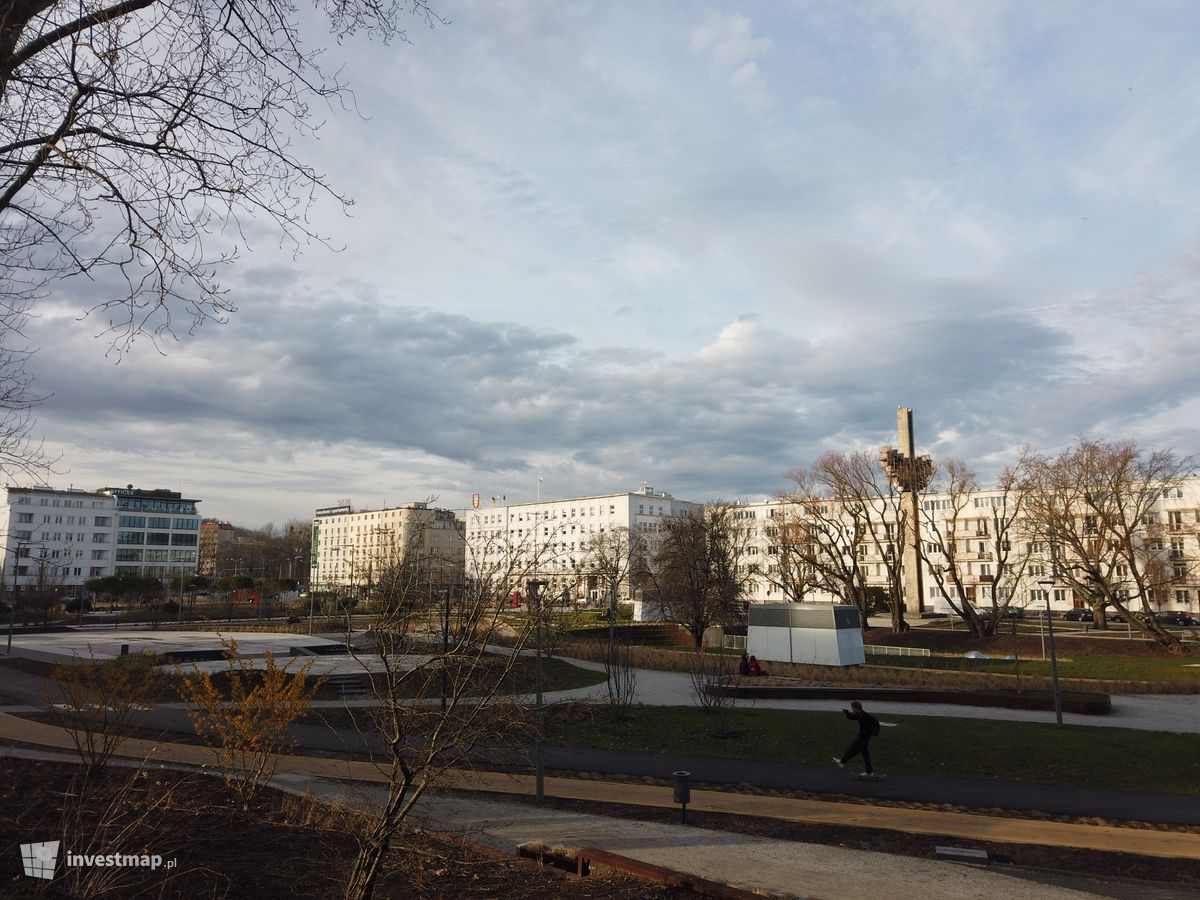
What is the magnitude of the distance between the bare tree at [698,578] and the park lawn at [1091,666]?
31.5 ft

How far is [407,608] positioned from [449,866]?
2.49 m

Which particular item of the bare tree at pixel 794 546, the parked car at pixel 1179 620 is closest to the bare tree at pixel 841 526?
the bare tree at pixel 794 546

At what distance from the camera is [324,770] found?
13516 millimetres

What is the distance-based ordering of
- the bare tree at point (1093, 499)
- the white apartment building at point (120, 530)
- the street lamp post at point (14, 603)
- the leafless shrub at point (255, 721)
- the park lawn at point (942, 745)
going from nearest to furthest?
the leafless shrub at point (255, 721) < the park lawn at point (942, 745) < the street lamp post at point (14, 603) < the bare tree at point (1093, 499) < the white apartment building at point (120, 530)

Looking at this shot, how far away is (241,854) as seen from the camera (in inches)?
308

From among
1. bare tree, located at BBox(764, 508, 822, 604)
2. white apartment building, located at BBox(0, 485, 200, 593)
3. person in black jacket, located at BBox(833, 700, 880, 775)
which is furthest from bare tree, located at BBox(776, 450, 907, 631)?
white apartment building, located at BBox(0, 485, 200, 593)

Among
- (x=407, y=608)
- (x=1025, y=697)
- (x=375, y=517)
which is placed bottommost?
(x=1025, y=697)

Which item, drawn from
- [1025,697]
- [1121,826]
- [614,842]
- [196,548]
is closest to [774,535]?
[1025,697]

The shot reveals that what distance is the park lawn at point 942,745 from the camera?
50.5 feet

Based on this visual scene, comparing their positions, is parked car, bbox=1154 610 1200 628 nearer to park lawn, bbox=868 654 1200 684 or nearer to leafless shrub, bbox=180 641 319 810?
park lawn, bbox=868 654 1200 684

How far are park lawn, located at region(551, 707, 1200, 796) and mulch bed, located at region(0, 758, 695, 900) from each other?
9.57 meters

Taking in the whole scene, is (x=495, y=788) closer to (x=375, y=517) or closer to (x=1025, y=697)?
(x=1025, y=697)

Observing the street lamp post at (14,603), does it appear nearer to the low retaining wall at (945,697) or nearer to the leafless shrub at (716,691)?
the leafless shrub at (716,691)

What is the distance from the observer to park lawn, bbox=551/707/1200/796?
15.4 meters
